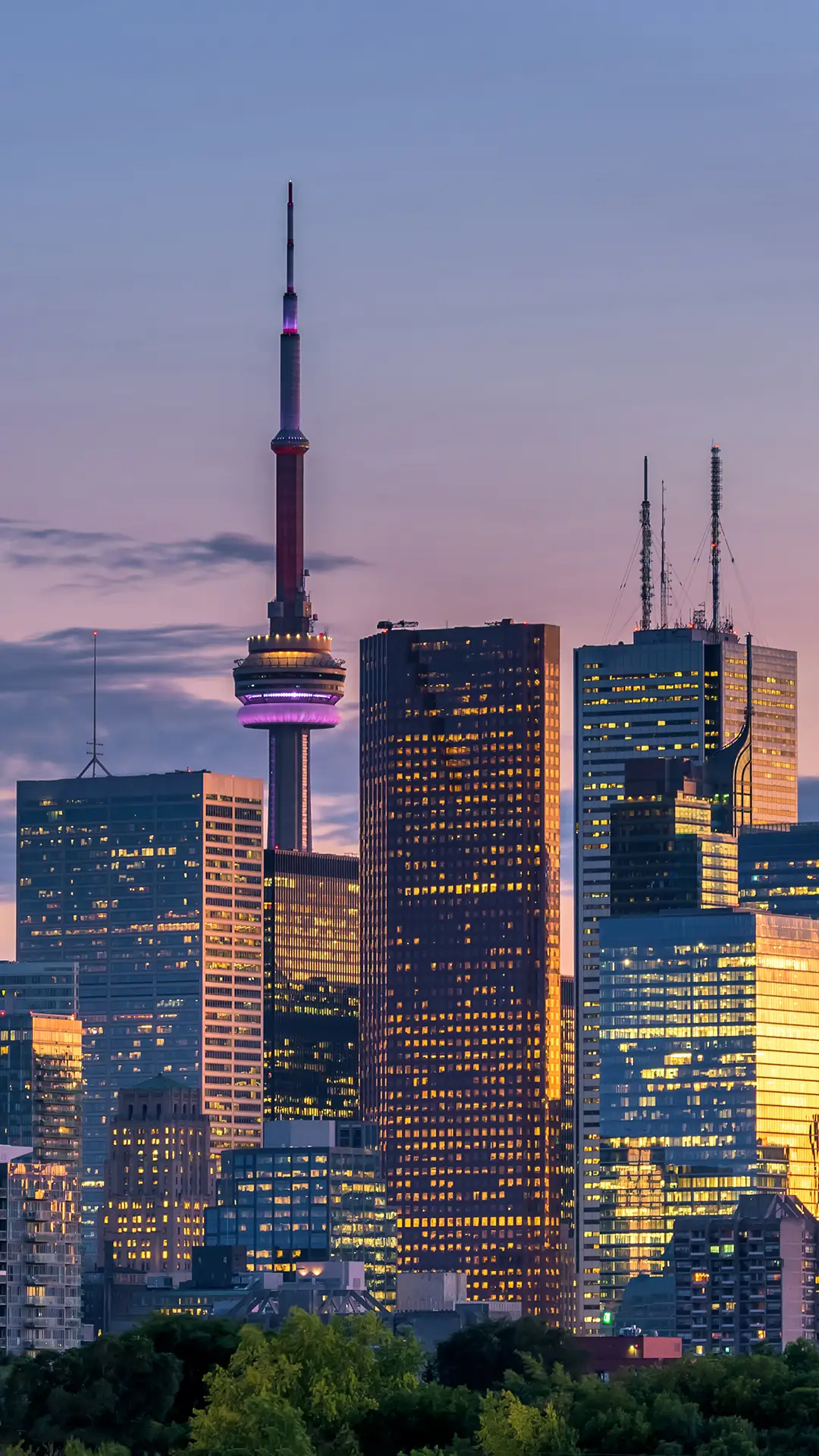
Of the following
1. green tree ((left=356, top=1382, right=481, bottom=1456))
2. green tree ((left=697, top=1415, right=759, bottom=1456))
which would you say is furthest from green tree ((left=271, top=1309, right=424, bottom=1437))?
green tree ((left=697, top=1415, right=759, bottom=1456))

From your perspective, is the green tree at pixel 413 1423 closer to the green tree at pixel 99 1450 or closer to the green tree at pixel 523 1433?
the green tree at pixel 523 1433

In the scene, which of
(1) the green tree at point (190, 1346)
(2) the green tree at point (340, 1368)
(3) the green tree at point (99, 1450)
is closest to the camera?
(3) the green tree at point (99, 1450)

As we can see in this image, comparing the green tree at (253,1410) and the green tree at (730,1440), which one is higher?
the green tree at (253,1410)

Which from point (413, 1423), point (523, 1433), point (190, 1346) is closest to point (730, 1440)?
point (523, 1433)

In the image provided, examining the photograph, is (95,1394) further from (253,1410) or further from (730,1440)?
(730,1440)

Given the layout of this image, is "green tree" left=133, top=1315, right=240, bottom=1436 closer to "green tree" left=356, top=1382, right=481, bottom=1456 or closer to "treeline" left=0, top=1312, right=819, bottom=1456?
"treeline" left=0, top=1312, right=819, bottom=1456

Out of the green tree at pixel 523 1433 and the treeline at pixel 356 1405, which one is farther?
the treeline at pixel 356 1405

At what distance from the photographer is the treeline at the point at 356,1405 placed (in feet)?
436

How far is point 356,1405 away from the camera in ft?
454

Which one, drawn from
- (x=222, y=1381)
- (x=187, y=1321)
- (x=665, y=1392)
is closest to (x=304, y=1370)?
(x=222, y=1381)

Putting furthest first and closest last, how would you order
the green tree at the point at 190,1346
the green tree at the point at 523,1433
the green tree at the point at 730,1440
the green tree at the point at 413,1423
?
the green tree at the point at 190,1346, the green tree at the point at 413,1423, the green tree at the point at 730,1440, the green tree at the point at 523,1433

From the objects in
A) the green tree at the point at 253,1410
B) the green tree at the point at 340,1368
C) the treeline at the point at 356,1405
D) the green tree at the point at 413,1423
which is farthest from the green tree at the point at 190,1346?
the green tree at the point at 413,1423

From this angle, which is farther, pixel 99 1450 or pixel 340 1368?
pixel 340 1368

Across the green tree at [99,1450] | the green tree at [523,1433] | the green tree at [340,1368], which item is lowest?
the green tree at [99,1450]
